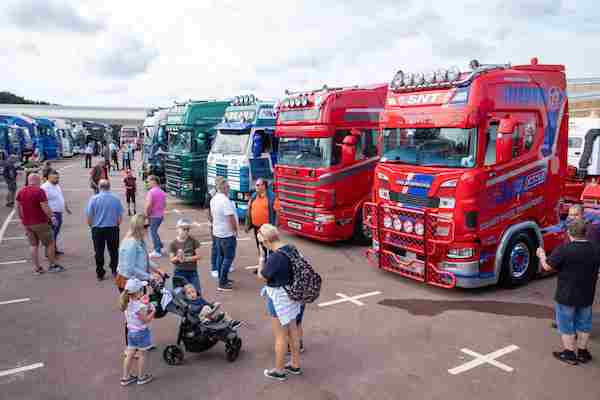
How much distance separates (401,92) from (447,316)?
3.91m

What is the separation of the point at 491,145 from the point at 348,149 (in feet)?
11.0

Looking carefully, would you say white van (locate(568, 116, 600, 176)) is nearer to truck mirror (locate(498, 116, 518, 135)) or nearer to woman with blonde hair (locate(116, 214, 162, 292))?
truck mirror (locate(498, 116, 518, 135))

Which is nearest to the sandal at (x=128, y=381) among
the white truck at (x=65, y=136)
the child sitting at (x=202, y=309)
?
the child sitting at (x=202, y=309)

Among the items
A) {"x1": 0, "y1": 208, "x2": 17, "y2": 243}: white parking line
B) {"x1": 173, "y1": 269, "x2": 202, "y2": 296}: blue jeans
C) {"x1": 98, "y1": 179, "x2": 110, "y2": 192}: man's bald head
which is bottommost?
{"x1": 0, "y1": 208, "x2": 17, "y2": 243}: white parking line

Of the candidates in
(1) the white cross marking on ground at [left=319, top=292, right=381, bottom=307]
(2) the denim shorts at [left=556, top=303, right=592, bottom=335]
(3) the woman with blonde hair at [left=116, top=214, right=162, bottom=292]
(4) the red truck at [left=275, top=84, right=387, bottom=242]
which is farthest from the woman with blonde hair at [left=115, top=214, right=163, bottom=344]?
(4) the red truck at [left=275, top=84, right=387, bottom=242]

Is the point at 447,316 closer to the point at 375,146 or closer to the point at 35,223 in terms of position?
the point at 375,146

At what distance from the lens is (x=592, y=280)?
5312mm

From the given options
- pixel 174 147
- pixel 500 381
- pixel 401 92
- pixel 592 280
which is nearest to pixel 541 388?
pixel 500 381

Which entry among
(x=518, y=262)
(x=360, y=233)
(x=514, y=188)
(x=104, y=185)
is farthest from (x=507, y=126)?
(x=104, y=185)

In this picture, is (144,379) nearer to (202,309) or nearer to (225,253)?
(202,309)

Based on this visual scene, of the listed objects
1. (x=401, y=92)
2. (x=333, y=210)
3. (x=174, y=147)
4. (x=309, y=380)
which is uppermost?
(x=401, y=92)

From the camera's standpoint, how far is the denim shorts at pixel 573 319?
542cm

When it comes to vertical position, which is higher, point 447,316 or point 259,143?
point 259,143

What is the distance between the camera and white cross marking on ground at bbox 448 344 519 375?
5.41m
